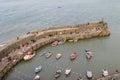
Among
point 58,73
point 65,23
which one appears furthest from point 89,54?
point 65,23

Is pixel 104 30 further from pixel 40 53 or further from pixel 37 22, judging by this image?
pixel 37 22

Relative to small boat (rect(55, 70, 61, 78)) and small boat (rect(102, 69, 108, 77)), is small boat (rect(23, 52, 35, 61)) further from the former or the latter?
small boat (rect(102, 69, 108, 77))

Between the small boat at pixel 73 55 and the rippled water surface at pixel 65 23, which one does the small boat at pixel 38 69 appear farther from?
the small boat at pixel 73 55

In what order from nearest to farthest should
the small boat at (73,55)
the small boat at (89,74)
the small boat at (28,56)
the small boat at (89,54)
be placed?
1. the small boat at (89,74)
2. the small boat at (89,54)
3. the small boat at (73,55)
4. the small boat at (28,56)

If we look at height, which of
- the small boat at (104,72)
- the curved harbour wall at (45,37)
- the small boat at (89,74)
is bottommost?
the small boat at (89,74)

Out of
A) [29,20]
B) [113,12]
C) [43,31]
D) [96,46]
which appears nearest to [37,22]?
[29,20]

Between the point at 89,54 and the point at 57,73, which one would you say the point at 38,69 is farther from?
the point at 89,54

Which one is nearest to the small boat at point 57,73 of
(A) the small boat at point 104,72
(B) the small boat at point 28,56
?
(A) the small boat at point 104,72
